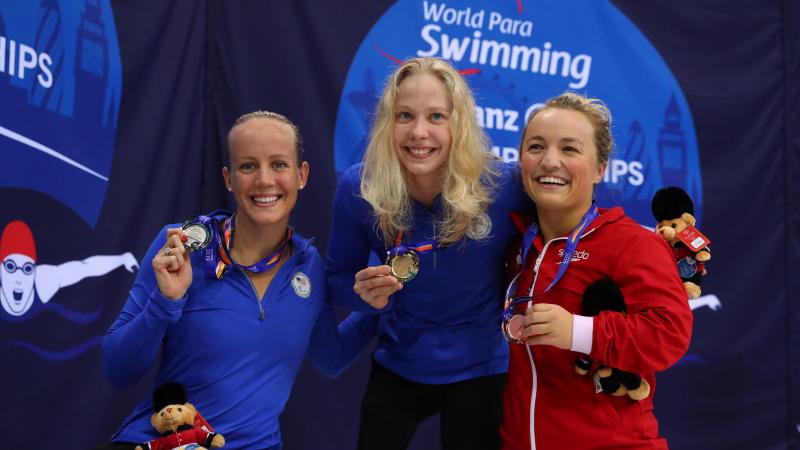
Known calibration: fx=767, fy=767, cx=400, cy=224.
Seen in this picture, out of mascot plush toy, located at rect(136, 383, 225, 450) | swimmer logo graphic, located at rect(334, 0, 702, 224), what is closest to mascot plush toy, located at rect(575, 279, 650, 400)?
mascot plush toy, located at rect(136, 383, 225, 450)

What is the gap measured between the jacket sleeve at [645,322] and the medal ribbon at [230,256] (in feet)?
3.27

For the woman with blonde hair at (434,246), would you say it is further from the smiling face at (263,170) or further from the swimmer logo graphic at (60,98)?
the swimmer logo graphic at (60,98)

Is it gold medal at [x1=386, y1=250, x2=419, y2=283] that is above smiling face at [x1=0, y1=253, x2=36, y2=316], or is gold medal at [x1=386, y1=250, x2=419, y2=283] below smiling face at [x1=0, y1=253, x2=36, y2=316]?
above

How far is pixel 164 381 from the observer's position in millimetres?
2281

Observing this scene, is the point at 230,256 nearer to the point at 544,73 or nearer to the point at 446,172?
the point at 446,172

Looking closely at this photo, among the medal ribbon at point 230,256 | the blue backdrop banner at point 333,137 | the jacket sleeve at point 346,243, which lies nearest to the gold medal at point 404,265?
the jacket sleeve at point 346,243

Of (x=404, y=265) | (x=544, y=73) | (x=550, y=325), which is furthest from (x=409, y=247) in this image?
(x=544, y=73)

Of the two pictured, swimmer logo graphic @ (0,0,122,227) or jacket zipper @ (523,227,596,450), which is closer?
jacket zipper @ (523,227,596,450)

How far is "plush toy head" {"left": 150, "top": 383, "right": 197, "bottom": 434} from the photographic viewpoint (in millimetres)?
2104

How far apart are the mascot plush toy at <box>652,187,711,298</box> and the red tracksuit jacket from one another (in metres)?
0.18

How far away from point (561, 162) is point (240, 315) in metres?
1.03

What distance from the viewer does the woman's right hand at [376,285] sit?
2156mm

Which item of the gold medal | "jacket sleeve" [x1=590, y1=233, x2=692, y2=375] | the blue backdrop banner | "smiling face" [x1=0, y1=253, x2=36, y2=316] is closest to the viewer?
"jacket sleeve" [x1=590, y1=233, x2=692, y2=375]

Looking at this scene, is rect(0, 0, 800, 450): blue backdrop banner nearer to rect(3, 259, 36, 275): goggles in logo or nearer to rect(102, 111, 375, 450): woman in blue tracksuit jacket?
rect(3, 259, 36, 275): goggles in logo
